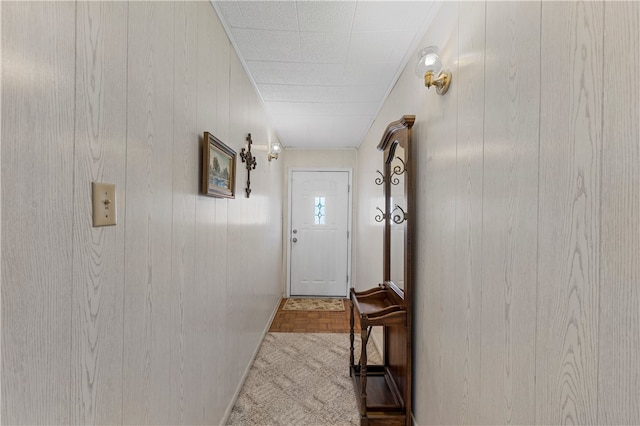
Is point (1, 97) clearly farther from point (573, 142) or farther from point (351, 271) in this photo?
point (351, 271)

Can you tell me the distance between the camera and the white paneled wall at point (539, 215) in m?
0.64

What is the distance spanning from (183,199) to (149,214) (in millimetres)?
268

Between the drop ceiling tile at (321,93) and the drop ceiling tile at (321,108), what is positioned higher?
the drop ceiling tile at (321,93)

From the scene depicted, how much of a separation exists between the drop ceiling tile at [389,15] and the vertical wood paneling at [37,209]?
1351 mm

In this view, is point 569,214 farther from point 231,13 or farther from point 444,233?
point 231,13

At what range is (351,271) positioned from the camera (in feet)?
16.2

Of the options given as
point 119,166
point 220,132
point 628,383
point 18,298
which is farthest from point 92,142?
point 628,383

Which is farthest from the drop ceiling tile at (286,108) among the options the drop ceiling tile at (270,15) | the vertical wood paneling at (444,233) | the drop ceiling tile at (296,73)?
the vertical wood paneling at (444,233)

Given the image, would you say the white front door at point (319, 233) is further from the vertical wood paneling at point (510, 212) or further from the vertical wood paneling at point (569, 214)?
the vertical wood paneling at point (569, 214)

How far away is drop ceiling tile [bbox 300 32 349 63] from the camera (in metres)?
1.88

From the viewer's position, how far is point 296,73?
7.80 feet

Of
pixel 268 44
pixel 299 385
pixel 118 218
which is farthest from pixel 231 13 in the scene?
pixel 299 385

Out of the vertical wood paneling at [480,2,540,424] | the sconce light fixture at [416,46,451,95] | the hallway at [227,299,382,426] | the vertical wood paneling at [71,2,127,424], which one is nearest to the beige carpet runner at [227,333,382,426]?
the hallway at [227,299,382,426]

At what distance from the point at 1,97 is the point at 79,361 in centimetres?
58
